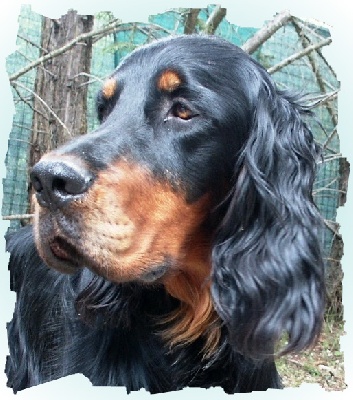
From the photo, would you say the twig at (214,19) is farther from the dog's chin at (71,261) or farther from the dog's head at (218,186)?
the dog's chin at (71,261)

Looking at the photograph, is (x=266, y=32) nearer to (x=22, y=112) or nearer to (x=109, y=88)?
(x=109, y=88)

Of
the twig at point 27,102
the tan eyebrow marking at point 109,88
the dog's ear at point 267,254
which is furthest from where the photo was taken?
the twig at point 27,102

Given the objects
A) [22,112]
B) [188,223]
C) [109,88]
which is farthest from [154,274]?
[22,112]

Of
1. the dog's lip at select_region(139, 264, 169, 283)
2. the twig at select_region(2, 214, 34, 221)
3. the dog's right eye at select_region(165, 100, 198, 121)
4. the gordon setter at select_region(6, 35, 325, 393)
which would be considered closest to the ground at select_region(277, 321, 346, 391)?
the gordon setter at select_region(6, 35, 325, 393)

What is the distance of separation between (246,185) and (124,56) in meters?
0.51

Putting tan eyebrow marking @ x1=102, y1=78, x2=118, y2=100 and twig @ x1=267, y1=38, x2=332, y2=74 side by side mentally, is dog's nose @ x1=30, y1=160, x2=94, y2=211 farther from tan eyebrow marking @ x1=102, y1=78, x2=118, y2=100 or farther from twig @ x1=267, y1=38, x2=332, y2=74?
twig @ x1=267, y1=38, x2=332, y2=74

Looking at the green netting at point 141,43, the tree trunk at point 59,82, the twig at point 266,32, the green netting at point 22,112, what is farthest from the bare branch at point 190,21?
the green netting at point 22,112

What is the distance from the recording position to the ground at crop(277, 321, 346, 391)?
76.2 inches

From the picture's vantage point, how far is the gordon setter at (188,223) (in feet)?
4.87

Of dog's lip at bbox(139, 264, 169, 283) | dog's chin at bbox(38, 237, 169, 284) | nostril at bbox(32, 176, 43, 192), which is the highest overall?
nostril at bbox(32, 176, 43, 192)

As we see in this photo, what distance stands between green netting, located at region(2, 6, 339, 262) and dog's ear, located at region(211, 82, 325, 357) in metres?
0.21

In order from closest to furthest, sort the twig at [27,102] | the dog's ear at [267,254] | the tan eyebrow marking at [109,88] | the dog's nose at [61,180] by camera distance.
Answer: the dog's nose at [61,180]
the dog's ear at [267,254]
the tan eyebrow marking at [109,88]
the twig at [27,102]

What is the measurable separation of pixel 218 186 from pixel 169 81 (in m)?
0.28

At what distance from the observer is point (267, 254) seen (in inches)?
66.3
